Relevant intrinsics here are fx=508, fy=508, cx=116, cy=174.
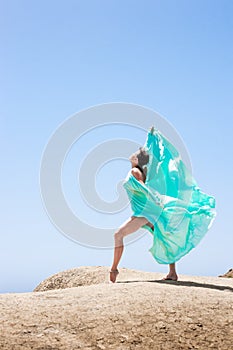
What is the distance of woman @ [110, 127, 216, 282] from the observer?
8.80m

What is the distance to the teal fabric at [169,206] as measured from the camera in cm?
883

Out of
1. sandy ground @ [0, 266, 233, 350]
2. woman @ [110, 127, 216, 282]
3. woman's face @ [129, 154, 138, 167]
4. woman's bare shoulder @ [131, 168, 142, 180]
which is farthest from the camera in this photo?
woman's face @ [129, 154, 138, 167]

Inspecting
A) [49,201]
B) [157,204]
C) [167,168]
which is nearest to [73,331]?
[157,204]

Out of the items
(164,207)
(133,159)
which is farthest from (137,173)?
(164,207)

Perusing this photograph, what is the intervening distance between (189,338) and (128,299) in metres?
1.10

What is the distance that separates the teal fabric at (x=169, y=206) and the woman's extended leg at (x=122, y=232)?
0.11 metres

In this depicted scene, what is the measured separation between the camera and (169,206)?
29.1 feet

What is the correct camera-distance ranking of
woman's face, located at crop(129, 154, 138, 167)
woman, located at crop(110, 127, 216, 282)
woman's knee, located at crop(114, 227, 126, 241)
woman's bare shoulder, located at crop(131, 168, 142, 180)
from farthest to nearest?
1. woman's face, located at crop(129, 154, 138, 167)
2. woman's bare shoulder, located at crop(131, 168, 142, 180)
3. woman, located at crop(110, 127, 216, 282)
4. woman's knee, located at crop(114, 227, 126, 241)

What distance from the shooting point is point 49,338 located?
530 cm

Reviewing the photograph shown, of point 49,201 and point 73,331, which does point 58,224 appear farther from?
point 73,331

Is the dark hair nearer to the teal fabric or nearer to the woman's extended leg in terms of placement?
the teal fabric

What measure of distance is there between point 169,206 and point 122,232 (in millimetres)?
946

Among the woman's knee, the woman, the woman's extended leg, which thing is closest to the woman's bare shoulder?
the woman

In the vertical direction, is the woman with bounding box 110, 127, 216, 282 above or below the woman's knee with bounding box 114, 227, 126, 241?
above
